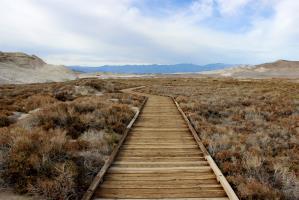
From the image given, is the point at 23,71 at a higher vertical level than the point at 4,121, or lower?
lower

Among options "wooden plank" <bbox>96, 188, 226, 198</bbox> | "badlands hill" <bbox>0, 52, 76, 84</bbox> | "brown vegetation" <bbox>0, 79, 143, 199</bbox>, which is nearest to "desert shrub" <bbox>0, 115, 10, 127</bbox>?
"brown vegetation" <bbox>0, 79, 143, 199</bbox>

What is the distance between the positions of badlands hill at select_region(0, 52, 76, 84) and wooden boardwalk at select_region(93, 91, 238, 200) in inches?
2179

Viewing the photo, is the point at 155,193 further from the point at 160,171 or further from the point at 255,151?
the point at 255,151

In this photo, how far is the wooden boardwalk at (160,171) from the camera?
487 centimetres

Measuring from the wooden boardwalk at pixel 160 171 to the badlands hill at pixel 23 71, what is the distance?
5536 centimetres

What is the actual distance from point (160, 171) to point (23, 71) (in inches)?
3199

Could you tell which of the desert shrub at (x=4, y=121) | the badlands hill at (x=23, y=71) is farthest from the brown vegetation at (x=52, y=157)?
the badlands hill at (x=23, y=71)

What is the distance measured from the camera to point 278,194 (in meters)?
4.88

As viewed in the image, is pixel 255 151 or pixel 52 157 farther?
pixel 255 151

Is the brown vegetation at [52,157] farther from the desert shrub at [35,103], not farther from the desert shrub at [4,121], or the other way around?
the desert shrub at [35,103]

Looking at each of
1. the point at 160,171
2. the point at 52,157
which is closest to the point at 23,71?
the point at 52,157

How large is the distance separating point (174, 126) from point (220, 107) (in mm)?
6093

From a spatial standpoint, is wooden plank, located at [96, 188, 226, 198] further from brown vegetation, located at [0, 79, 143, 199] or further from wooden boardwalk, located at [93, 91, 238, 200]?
brown vegetation, located at [0, 79, 143, 199]

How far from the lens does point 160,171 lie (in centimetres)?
592
